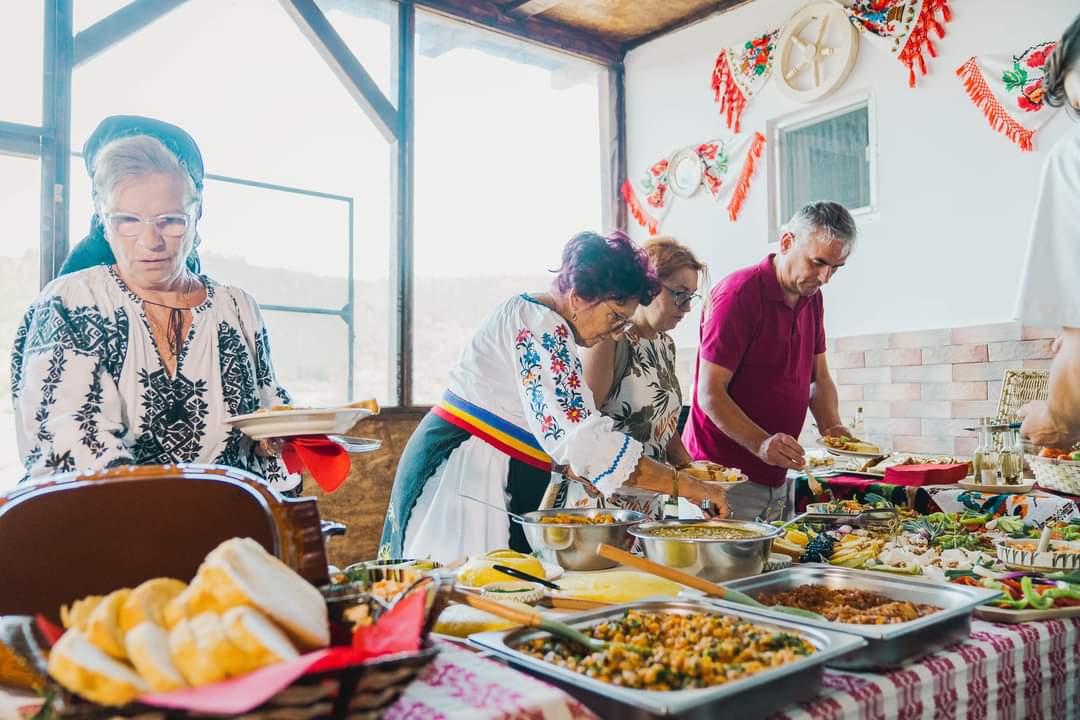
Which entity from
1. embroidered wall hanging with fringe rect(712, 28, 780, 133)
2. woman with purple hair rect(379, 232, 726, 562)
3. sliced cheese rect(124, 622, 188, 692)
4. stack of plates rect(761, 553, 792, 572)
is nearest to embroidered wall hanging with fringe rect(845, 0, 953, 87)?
embroidered wall hanging with fringe rect(712, 28, 780, 133)

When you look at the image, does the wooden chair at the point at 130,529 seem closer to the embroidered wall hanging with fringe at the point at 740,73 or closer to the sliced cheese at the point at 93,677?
the sliced cheese at the point at 93,677

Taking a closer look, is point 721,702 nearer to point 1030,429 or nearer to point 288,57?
point 1030,429

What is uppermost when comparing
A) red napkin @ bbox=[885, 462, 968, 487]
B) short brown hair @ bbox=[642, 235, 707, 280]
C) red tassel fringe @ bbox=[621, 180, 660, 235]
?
red tassel fringe @ bbox=[621, 180, 660, 235]

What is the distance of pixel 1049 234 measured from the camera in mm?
1377

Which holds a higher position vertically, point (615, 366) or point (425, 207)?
point (425, 207)

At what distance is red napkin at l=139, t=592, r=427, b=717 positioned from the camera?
64 centimetres

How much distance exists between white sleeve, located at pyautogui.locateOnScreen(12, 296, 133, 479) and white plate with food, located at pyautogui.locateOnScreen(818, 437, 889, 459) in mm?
2399

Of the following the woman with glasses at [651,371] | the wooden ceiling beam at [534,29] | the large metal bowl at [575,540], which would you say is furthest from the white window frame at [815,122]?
the large metal bowl at [575,540]

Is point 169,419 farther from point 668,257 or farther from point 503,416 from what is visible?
point 668,257

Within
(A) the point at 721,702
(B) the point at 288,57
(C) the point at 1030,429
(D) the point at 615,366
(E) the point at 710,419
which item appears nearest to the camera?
(A) the point at 721,702

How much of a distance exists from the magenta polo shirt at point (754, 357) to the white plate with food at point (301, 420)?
5.82ft

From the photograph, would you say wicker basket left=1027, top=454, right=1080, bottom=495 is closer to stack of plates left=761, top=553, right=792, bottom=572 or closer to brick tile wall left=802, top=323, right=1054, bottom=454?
stack of plates left=761, top=553, right=792, bottom=572

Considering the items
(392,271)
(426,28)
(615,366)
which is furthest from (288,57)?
(615,366)

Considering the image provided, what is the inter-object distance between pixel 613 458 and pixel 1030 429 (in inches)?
33.0
